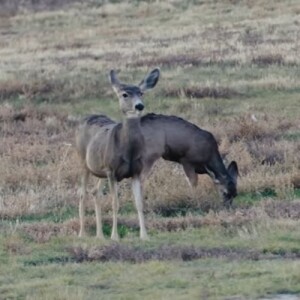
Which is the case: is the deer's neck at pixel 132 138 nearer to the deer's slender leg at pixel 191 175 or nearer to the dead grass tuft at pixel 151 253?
the dead grass tuft at pixel 151 253

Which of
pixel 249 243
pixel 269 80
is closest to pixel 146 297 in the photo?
pixel 249 243

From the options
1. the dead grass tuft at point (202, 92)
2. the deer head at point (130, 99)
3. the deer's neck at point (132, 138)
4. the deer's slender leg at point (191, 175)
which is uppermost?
the deer head at point (130, 99)

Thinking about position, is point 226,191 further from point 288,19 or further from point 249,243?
point 288,19

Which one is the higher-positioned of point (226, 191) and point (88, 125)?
point (88, 125)

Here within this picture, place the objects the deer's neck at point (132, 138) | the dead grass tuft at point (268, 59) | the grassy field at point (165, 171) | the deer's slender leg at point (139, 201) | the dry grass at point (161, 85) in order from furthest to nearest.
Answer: the dead grass tuft at point (268, 59) → the dry grass at point (161, 85) → the deer's neck at point (132, 138) → the deer's slender leg at point (139, 201) → the grassy field at point (165, 171)

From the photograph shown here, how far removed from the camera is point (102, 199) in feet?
48.1

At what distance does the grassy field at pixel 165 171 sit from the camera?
983 cm

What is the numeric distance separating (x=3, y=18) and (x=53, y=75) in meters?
24.8

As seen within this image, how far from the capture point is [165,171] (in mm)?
16641

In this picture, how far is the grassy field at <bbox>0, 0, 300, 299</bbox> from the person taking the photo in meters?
9.83

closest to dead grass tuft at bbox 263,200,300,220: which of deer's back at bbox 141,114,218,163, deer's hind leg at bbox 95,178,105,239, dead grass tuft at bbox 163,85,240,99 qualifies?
deer's hind leg at bbox 95,178,105,239

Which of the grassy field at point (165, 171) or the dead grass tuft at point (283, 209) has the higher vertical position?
the grassy field at point (165, 171)

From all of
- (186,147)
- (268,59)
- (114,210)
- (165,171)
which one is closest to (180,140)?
(186,147)

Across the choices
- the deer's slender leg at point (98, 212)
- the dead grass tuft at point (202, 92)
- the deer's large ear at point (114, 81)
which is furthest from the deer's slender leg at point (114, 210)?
the dead grass tuft at point (202, 92)
